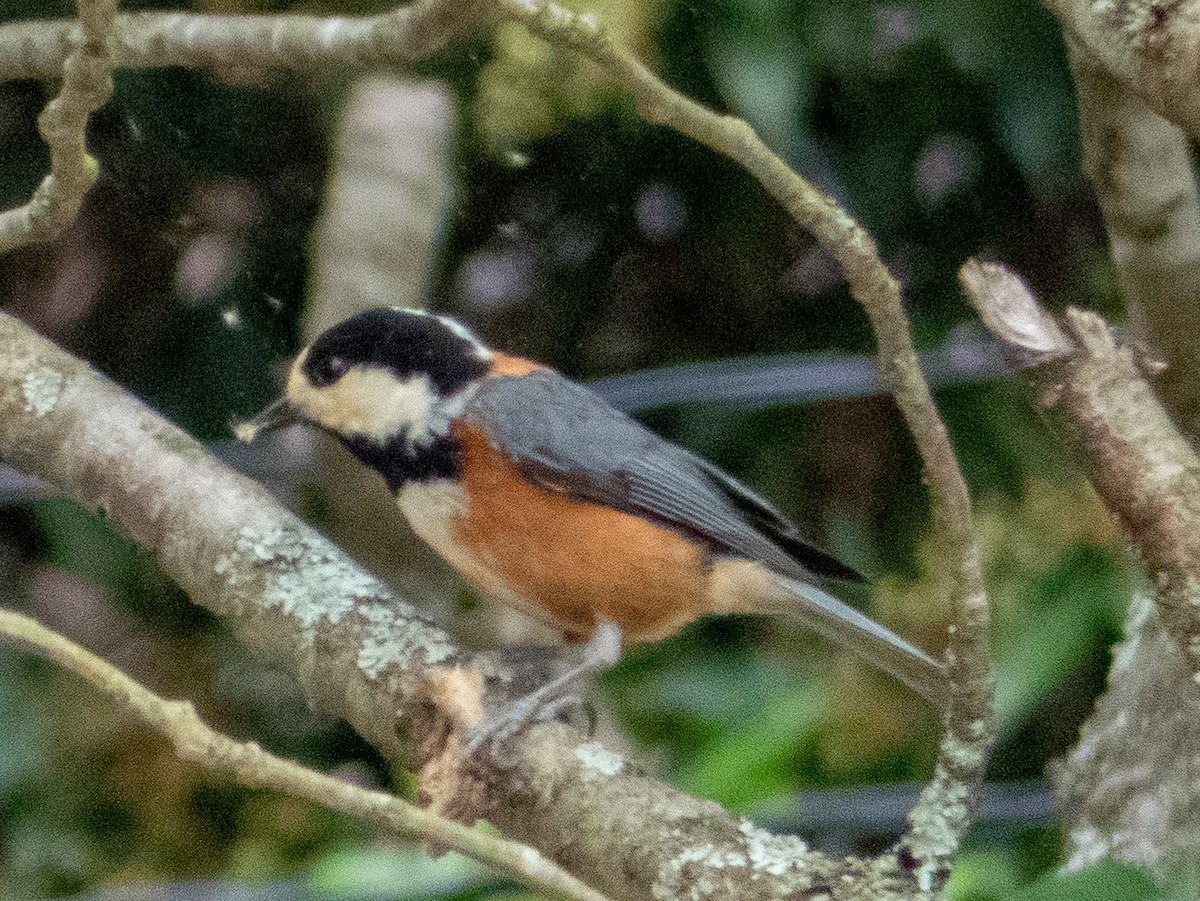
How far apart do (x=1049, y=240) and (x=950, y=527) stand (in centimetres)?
90

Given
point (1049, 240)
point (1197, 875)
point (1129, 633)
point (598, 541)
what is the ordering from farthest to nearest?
point (1049, 240) → point (1129, 633) → point (598, 541) → point (1197, 875)

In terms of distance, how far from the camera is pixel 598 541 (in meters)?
1.35

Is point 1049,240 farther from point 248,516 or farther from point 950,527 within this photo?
point 248,516

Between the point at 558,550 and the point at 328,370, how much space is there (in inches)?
12.2

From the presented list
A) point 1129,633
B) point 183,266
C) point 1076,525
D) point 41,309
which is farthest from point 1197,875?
point 41,309

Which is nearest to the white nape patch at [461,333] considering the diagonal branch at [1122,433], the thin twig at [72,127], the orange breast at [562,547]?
the orange breast at [562,547]

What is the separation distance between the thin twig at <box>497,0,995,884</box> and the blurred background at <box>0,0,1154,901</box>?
669 millimetres

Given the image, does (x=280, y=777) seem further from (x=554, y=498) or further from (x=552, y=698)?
(x=554, y=498)

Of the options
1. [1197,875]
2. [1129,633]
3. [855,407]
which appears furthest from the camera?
[855,407]

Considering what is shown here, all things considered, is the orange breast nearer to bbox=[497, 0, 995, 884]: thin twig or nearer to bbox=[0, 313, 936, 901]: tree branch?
bbox=[0, 313, 936, 901]: tree branch

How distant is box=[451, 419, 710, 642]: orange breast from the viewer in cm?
135

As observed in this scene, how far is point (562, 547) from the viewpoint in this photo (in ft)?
4.42

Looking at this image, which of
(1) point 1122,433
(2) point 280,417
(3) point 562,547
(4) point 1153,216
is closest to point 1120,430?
(1) point 1122,433

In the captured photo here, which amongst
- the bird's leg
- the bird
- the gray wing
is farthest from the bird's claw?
the gray wing
